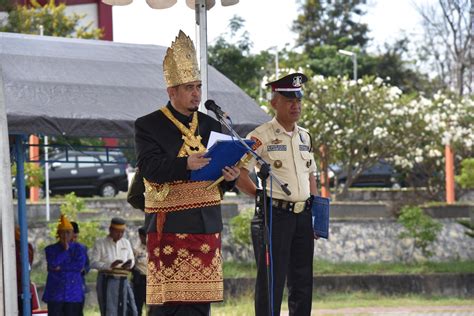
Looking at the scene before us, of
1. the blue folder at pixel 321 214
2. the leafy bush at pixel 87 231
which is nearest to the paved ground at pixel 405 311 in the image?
the leafy bush at pixel 87 231

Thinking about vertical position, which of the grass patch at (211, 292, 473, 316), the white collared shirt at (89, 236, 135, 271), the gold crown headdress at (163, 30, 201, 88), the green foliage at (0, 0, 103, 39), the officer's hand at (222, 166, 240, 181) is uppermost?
the green foliage at (0, 0, 103, 39)

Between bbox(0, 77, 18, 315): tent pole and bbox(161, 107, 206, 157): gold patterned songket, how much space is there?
1.69 metres

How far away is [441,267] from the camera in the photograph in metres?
20.6

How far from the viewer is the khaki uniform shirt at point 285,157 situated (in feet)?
27.4

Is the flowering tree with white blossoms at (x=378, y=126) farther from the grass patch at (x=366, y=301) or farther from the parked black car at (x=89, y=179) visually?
the grass patch at (x=366, y=301)

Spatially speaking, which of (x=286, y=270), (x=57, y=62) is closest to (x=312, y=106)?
(x=57, y=62)

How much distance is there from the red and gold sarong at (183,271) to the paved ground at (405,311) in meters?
8.14

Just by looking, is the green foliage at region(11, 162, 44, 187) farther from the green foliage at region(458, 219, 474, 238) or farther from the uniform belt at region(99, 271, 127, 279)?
the uniform belt at region(99, 271, 127, 279)

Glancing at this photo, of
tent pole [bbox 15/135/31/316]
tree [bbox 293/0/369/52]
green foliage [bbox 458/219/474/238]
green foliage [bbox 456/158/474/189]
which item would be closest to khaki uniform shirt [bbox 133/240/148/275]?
tent pole [bbox 15/135/31/316]

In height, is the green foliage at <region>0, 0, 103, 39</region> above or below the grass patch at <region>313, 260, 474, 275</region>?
above

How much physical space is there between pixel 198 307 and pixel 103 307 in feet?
20.5

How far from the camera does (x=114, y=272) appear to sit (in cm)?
1310

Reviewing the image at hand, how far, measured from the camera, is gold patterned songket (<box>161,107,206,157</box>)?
6986mm

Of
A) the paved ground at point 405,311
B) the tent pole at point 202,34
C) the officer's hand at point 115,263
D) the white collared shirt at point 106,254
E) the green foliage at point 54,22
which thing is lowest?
the paved ground at point 405,311
